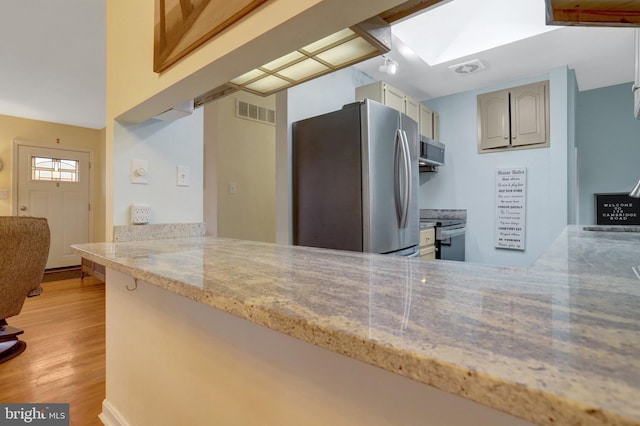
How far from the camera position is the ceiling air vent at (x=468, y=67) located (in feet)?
10.2

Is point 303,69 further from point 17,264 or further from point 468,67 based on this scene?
point 468,67

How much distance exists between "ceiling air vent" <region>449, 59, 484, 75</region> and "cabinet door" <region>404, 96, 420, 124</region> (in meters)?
0.50

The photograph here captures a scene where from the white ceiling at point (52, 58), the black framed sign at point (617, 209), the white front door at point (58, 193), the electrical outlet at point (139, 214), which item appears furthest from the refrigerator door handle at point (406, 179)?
the white front door at point (58, 193)

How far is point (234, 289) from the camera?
0.62m

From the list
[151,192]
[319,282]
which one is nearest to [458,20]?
[151,192]

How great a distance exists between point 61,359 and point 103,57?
2.77m

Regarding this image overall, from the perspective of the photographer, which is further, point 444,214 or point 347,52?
point 444,214

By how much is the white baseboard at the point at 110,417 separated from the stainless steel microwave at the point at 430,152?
3090 millimetres

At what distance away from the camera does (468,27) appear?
2951mm

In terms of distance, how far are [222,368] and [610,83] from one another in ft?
16.6

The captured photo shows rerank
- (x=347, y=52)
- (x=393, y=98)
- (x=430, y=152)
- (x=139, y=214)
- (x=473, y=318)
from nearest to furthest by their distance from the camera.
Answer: (x=473, y=318), (x=347, y=52), (x=139, y=214), (x=393, y=98), (x=430, y=152)

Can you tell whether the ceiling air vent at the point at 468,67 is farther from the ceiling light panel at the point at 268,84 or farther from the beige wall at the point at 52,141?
the beige wall at the point at 52,141

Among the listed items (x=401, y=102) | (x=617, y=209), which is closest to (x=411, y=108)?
(x=401, y=102)

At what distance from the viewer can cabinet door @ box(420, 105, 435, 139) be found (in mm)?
3729
